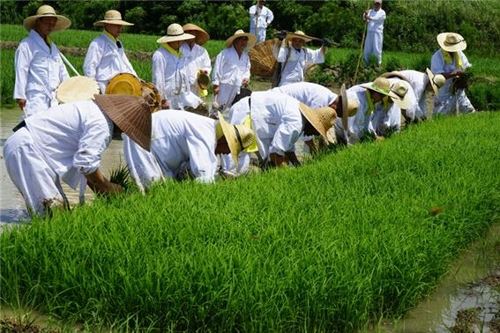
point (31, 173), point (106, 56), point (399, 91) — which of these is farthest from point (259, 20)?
point (31, 173)

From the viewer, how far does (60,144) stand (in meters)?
4.91

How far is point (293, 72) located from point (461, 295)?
604 cm

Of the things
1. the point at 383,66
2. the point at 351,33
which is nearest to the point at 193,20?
the point at 351,33

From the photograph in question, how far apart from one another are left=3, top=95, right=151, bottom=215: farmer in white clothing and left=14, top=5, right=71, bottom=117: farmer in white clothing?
6.19ft

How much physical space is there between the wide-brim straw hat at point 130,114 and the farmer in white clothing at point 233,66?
14.2 ft

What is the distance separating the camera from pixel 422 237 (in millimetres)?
4535

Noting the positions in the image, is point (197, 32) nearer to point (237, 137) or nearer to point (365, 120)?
point (365, 120)

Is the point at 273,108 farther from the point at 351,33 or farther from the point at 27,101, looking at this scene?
the point at 351,33

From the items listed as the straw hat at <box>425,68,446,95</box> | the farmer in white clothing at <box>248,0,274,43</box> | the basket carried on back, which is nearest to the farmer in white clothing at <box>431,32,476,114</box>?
the straw hat at <box>425,68,446,95</box>

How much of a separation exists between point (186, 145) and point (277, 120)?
4.59 feet

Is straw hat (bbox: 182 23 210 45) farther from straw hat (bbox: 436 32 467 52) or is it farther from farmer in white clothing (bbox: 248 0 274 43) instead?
farmer in white clothing (bbox: 248 0 274 43)

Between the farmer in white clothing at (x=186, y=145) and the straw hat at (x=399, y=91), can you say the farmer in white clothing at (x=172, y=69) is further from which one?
the farmer in white clothing at (x=186, y=145)

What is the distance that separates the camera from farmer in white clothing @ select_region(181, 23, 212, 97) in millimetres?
9031

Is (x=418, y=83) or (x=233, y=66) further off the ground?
(x=233, y=66)
